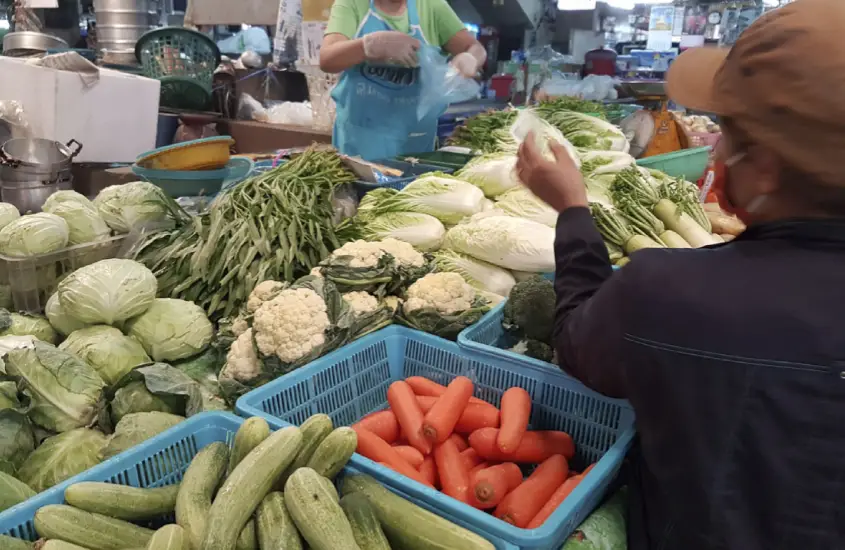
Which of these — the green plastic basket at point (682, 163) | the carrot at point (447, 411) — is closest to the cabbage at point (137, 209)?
the carrot at point (447, 411)

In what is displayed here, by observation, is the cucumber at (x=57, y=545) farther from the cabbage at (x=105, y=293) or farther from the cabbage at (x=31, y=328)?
the cabbage at (x=31, y=328)

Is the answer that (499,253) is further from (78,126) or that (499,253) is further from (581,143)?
(78,126)

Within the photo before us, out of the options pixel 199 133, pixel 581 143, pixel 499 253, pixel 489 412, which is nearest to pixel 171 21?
pixel 199 133

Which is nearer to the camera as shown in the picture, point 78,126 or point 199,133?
point 78,126

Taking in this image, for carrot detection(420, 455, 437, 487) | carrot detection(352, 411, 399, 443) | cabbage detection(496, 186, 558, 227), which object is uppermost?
cabbage detection(496, 186, 558, 227)

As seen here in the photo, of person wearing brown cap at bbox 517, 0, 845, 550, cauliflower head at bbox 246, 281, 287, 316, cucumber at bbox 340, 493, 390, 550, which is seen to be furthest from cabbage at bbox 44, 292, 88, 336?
person wearing brown cap at bbox 517, 0, 845, 550

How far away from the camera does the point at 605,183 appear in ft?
9.53

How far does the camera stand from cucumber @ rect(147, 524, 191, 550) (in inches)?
42.9

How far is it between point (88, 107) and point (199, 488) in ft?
12.5

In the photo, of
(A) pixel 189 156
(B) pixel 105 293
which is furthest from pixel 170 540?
(A) pixel 189 156

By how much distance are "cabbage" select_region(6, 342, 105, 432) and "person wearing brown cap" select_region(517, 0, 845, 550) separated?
1.39m

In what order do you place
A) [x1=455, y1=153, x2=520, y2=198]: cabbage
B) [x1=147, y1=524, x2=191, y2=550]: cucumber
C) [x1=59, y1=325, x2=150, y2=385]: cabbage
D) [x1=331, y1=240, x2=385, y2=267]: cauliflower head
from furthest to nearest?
[x1=455, y1=153, x2=520, y2=198]: cabbage → [x1=331, y1=240, x2=385, y2=267]: cauliflower head → [x1=59, y1=325, x2=150, y2=385]: cabbage → [x1=147, y1=524, x2=191, y2=550]: cucumber

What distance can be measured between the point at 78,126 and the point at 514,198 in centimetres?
319

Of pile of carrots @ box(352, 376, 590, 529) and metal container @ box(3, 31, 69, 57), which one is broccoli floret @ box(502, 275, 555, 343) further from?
metal container @ box(3, 31, 69, 57)
